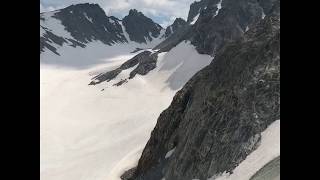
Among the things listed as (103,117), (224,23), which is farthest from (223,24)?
(103,117)

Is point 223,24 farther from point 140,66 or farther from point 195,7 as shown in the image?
point 195,7

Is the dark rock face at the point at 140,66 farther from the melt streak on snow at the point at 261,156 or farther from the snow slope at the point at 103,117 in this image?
the melt streak on snow at the point at 261,156

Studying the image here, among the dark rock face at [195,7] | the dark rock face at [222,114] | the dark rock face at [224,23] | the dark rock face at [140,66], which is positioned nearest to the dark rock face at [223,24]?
the dark rock face at [224,23]
